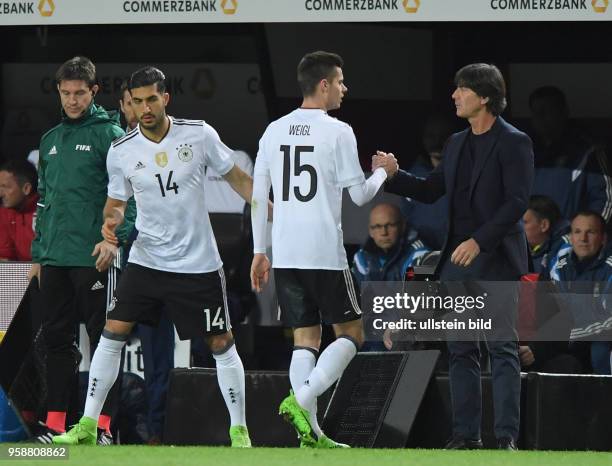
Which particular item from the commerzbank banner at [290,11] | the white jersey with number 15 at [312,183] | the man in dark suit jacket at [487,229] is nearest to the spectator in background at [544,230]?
the commerzbank banner at [290,11]

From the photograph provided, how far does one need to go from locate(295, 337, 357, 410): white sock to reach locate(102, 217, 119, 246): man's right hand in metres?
1.15

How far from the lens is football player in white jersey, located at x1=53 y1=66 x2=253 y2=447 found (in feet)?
25.9

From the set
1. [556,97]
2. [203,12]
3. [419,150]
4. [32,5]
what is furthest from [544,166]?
[32,5]

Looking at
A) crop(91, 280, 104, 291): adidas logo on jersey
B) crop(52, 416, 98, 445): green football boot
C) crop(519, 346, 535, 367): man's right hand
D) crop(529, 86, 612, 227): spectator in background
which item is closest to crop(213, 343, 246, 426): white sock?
crop(52, 416, 98, 445): green football boot

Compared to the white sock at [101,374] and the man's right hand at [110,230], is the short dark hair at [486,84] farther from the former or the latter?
the white sock at [101,374]

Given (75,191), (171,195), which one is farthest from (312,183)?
(75,191)

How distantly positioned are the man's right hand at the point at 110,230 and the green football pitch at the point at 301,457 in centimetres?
99

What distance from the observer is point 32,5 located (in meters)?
9.89

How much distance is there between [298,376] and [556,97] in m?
3.41

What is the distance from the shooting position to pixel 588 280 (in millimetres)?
9719

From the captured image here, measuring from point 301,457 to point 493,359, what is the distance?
1.24 metres

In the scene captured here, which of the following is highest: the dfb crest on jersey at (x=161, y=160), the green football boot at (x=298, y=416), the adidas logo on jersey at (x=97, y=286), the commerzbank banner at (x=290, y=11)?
the commerzbank banner at (x=290, y=11)

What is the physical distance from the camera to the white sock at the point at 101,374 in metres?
7.90

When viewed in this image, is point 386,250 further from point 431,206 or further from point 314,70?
point 314,70
